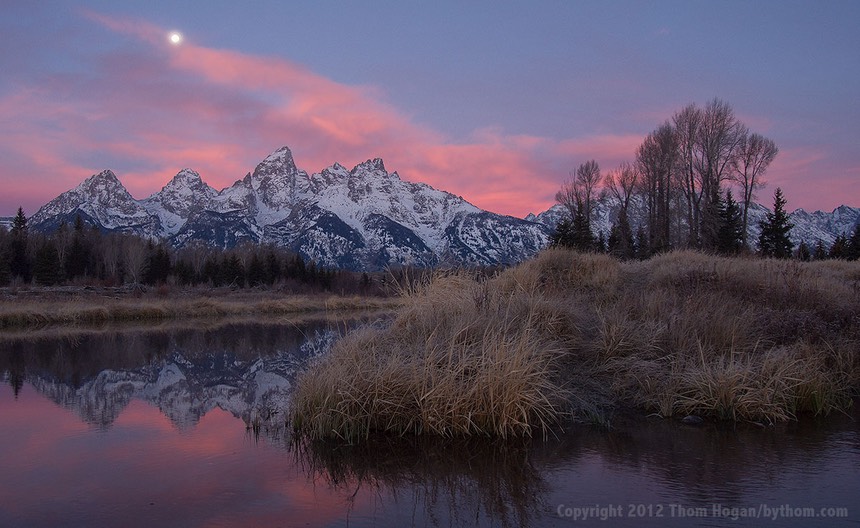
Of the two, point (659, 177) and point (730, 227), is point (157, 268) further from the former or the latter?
point (730, 227)

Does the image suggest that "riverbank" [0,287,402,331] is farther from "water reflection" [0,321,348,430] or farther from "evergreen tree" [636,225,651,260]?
"evergreen tree" [636,225,651,260]

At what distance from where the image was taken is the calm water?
15.1 feet

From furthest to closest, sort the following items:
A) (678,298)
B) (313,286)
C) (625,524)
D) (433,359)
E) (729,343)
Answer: (313,286) → (678,298) → (729,343) → (433,359) → (625,524)

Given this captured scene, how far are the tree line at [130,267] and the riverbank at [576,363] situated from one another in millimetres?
54222

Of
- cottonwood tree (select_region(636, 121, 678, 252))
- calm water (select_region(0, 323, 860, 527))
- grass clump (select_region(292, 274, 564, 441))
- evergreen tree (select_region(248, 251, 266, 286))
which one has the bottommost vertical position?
calm water (select_region(0, 323, 860, 527))

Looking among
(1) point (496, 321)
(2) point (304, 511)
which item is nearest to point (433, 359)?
(1) point (496, 321)

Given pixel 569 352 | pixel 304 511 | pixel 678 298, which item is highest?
pixel 678 298

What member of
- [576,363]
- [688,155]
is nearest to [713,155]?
[688,155]

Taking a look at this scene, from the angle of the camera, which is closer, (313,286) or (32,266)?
(32,266)

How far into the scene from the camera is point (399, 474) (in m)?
5.53

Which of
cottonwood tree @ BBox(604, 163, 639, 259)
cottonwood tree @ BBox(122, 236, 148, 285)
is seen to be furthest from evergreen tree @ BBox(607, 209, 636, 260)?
cottonwood tree @ BBox(122, 236, 148, 285)

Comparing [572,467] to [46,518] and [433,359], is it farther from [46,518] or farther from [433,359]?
[46,518]

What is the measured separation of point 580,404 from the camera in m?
7.61

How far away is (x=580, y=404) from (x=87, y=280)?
61767 millimetres
